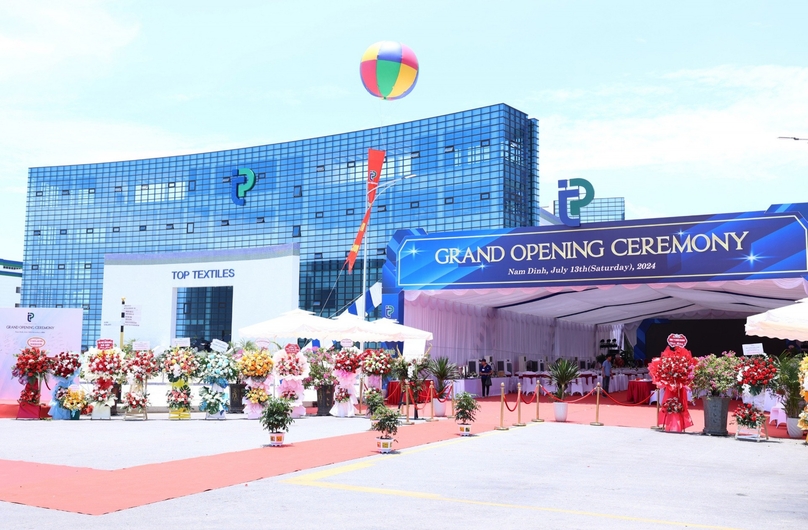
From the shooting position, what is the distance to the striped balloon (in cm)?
2547

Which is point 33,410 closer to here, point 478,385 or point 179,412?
point 179,412

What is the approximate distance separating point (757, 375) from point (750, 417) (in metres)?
0.88

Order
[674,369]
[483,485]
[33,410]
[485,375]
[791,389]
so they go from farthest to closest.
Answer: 1. [485,375]
2. [33,410]
3. [674,369]
4. [791,389]
5. [483,485]

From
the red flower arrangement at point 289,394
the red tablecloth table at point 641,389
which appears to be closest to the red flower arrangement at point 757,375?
the red flower arrangement at point 289,394

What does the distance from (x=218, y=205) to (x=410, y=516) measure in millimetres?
90302

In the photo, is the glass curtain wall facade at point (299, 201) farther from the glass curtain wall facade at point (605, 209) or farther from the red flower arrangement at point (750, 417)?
the glass curtain wall facade at point (605, 209)

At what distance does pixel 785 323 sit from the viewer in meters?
16.9

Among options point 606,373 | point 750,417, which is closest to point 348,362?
point 750,417

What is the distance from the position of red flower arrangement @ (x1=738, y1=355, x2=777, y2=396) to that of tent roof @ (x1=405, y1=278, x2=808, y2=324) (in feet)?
21.6

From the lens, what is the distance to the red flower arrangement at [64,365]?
→ 64.8 feet

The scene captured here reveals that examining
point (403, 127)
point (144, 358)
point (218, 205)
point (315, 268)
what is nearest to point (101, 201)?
point (218, 205)

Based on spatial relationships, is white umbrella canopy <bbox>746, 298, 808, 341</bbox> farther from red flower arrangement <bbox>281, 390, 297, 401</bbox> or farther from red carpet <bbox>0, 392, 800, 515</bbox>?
red flower arrangement <bbox>281, 390, 297, 401</bbox>

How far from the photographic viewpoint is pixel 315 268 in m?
87.8

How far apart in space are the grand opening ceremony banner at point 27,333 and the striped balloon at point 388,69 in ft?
37.7
